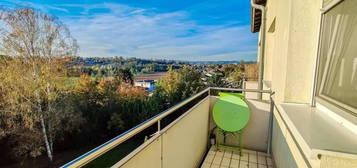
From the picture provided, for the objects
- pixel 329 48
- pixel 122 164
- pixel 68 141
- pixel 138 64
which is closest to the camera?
pixel 122 164

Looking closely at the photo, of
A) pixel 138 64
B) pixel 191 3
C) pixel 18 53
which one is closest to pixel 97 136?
pixel 18 53

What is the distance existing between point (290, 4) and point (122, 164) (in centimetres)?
215

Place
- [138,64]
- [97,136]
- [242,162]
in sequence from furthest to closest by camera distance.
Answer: [138,64]
[97,136]
[242,162]

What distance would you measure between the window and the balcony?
220 millimetres

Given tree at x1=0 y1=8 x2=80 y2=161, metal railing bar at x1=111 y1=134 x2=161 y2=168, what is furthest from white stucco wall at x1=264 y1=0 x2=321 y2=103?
tree at x1=0 y1=8 x2=80 y2=161

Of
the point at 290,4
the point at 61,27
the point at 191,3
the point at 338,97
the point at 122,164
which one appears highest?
the point at 191,3

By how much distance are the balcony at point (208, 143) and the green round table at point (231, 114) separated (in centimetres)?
21

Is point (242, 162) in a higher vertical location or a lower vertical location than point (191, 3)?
lower

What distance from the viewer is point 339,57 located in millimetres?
1188

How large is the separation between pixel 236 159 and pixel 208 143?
24.1 inches

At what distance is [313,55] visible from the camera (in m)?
1.70

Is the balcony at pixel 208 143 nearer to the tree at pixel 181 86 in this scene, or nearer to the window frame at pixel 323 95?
the window frame at pixel 323 95

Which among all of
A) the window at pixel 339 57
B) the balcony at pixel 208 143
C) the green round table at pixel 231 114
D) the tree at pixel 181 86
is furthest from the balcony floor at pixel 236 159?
the tree at pixel 181 86

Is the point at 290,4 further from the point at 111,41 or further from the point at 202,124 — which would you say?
the point at 111,41
